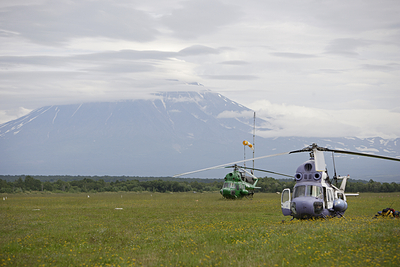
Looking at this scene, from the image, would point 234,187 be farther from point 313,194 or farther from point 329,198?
point 313,194

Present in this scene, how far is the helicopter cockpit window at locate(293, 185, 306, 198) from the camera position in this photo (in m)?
23.4

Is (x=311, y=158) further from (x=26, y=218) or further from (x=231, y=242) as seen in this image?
(x=26, y=218)

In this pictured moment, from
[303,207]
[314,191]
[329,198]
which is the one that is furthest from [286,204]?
[329,198]

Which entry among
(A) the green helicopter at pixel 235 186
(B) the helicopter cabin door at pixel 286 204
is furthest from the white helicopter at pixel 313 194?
(A) the green helicopter at pixel 235 186

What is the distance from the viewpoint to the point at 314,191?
76.1 ft

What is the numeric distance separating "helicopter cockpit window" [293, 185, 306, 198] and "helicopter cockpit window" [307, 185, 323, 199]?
1.00ft

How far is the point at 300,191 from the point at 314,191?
2.76ft

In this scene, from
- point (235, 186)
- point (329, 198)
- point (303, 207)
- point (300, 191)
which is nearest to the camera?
point (303, 207)

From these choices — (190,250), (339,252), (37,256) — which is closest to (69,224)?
(37,256)

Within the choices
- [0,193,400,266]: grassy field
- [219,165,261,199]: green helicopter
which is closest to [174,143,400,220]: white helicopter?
[0,193,400,266]: grassy field

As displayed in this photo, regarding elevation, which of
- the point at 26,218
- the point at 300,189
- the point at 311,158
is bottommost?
the point at 26,218

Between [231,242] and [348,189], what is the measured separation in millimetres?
89042

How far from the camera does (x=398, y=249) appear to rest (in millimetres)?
14359

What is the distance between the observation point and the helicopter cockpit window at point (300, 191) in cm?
2338
